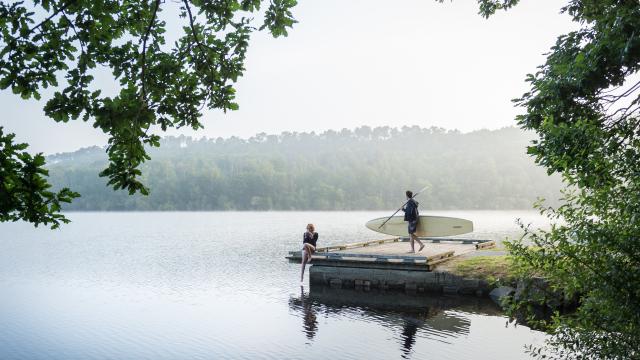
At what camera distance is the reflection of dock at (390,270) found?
1852 centimetres

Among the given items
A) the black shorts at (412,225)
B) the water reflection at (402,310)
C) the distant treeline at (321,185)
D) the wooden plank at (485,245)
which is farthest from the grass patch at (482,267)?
the distant treeline at (321,185)

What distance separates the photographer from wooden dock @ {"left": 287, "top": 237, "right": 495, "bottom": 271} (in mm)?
19094

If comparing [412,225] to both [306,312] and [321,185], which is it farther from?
[321,185]

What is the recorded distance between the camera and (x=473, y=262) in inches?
767

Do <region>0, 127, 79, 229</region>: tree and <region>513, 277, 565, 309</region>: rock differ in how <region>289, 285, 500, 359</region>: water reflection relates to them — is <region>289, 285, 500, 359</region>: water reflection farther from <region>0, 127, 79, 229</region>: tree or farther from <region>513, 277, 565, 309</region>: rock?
<region>0, 127, 79, 229</region>: tree

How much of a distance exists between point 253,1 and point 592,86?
5343 millimetres

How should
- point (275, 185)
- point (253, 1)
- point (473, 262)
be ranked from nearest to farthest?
point (253, 1), point (473, 262), point (275, 185)

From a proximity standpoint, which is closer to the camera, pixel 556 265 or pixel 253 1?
pixel 556 265

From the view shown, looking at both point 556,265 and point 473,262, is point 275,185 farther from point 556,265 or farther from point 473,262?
point 556,265

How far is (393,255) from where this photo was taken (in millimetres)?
19688

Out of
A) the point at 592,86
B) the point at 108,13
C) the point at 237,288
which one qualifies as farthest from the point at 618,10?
the point at 237,288

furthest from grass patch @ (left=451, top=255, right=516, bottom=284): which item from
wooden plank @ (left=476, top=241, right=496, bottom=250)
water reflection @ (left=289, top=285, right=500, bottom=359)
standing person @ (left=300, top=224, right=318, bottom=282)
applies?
standing person @ (left=300, top=224, right=318, bottom=282)

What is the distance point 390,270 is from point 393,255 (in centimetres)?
58

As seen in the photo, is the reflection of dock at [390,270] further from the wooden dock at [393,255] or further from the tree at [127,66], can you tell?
the tree at [127,66]
